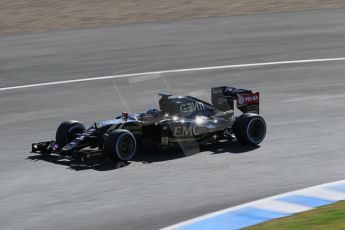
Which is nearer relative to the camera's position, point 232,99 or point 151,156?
point 151,156

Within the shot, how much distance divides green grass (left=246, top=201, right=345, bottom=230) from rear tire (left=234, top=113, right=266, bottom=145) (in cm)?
346

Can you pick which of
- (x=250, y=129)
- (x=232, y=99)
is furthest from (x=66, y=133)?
(x=250, y=129)

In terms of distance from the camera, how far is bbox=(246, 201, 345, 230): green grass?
10.1m

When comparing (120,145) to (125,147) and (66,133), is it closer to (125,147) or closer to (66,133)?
(125,147)

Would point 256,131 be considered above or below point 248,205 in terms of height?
above

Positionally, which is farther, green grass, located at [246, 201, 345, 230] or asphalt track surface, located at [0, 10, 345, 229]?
asphalt track surface, located at [0, 10, 345, 229]

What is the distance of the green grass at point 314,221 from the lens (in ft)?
33.1

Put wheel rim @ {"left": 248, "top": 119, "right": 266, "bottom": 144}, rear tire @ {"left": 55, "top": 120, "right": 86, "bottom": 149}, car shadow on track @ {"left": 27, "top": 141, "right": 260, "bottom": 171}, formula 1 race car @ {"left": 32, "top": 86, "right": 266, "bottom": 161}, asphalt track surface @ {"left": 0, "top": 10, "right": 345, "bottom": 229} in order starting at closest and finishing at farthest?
asphalt track surface @ {"left": 0, "top": 10, "right": 345, "bottom": 229}
car shadow on track @ {"left": 27, "top": 141, "right": 260, "bottom": 171}
formula 1 race car @ {"left": 32, "top": 86, "right": 266, "bottom": 161}
rear tire @ {"left": 55, "top": 120, "right": 86, "bottom": 149}
wheel rim @ {"left": 248, "top": 119, "right": 266, "bottom": 144}

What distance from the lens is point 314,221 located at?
10.3 m

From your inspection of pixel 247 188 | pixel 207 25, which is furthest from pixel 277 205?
pixel 207 25

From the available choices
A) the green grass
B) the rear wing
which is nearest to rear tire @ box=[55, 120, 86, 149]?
the rear wing

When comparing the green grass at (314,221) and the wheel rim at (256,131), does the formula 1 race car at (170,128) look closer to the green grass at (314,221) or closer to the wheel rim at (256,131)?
the wheel rim at (256,131)

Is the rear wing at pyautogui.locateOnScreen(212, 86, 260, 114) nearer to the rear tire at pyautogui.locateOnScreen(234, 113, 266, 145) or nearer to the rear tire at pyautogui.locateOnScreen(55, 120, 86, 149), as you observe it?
the rear tire at pyautogui.locateOnScreen(234, 113, 266, 145)

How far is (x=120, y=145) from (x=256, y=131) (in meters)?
2.65
